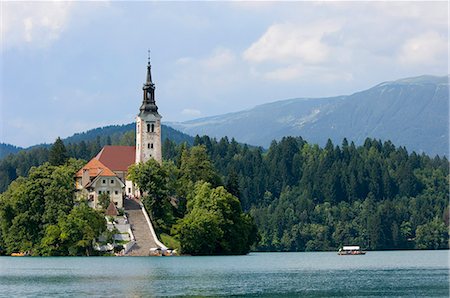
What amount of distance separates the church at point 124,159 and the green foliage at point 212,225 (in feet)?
43.2

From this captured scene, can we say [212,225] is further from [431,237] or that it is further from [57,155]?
[431,237]

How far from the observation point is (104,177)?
139 m

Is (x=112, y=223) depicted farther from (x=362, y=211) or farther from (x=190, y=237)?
(x=362, y=211)

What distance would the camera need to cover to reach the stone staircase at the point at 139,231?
416ft

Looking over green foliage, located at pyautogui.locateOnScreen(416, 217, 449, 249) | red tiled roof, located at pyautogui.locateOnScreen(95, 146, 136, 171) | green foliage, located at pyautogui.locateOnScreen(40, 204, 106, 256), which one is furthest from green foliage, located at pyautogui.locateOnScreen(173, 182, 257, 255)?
green foliage, located at pyautogui.locateOnScreen(416, 217, 449, 249)

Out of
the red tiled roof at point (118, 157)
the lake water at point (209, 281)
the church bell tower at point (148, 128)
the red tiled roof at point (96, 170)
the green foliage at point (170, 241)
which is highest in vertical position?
the church bell tower at point (148, 128)

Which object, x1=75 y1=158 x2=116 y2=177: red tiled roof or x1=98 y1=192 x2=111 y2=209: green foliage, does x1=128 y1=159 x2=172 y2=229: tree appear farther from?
x1=75 y1=158 x2=116 y2=177: red tiled roof

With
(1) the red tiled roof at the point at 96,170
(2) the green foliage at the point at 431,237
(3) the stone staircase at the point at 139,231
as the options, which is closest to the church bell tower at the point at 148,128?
(1) the red tiled roof at the point at 96,170

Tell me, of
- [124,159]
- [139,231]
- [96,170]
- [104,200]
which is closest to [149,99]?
[124,159]

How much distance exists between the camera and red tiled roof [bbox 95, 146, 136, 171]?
151875mm

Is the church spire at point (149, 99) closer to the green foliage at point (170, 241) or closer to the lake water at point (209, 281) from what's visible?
the green foliage at point (170, 241)

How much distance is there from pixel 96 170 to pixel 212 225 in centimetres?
2527

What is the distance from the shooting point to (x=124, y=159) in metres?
154

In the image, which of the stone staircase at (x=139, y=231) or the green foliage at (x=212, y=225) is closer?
the green foliage at (x=212, y=225)
